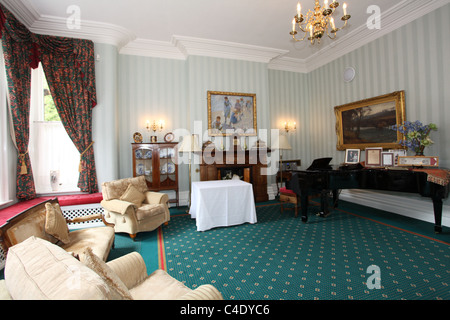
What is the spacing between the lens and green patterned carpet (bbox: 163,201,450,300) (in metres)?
2.28

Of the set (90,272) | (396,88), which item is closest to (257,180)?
(396,88)

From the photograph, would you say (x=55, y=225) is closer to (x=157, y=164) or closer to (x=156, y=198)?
(x=156, y=198)

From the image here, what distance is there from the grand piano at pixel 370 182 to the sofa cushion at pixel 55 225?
3.56 meters

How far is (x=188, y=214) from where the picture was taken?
516 cm

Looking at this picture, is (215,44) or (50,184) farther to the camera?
(215,44)

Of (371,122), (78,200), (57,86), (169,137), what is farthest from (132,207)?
(371,122)

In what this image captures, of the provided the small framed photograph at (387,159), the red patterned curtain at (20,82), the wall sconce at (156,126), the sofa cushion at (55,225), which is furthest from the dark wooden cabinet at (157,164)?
the small framed photograph at (387,159)

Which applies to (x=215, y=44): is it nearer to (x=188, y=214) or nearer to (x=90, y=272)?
(x=188, y=214)

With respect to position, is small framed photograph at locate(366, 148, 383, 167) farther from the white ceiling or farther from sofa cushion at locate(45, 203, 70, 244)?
sofa cushion at locate(45, 203, 70, 244)

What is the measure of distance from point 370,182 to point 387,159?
1.15 meters

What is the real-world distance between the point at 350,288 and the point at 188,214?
3.57m

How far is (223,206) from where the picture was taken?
4.16m

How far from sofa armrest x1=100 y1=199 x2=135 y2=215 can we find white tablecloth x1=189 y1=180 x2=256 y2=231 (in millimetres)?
1178

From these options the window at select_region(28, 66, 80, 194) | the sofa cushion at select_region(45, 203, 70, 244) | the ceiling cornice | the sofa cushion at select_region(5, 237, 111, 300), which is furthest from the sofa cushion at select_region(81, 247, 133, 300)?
the ceiling cornice
